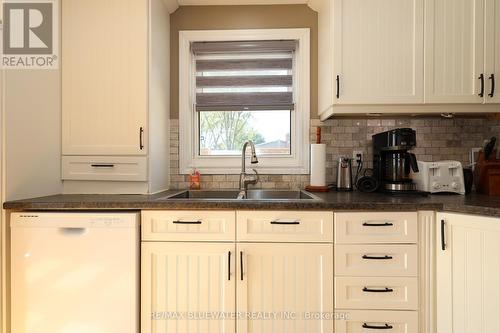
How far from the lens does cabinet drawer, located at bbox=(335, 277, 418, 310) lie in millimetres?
1449

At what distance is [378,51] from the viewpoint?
1.75m

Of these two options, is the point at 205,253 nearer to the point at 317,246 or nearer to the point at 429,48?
the point at 317,246

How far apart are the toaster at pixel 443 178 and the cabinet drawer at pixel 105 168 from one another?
5.68 ft

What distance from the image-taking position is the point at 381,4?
174 centimetres

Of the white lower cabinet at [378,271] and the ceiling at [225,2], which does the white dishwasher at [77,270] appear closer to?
the white lower cabinet at [378,271]

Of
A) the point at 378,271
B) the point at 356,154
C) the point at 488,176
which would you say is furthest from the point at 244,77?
the point at 488,176

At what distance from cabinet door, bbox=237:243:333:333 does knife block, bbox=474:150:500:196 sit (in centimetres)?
117

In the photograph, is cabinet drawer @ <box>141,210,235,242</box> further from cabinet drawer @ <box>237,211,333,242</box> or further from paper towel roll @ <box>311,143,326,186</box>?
paper towel roll @ <box>311,143,326,186</box>

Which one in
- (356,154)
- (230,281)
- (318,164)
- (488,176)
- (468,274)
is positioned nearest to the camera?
(468,274)

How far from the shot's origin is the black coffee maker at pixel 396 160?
1733 millimetres

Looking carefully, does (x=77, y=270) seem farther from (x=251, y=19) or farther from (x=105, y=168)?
(x=251, y=19)

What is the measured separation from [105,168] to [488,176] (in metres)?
2.38

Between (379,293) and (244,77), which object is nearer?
(379,293)

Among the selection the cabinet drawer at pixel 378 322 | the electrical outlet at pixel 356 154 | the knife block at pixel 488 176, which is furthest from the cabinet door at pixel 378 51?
the cabinet drawer at pixel 378 322
